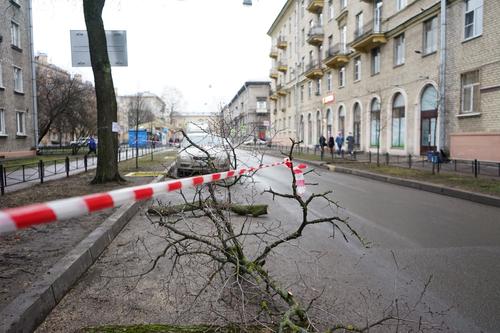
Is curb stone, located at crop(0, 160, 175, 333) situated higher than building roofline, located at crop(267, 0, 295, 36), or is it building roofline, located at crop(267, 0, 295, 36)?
building roofline, located at crop(267, 0, 295, 36)

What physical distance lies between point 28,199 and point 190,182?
7437mm

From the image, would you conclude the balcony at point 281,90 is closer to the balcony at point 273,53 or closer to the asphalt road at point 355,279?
the balcony at point 273,53

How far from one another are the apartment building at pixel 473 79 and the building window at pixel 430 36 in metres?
1.43

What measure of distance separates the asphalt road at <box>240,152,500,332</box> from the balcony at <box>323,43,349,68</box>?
24.8m

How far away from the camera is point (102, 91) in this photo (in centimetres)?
1204

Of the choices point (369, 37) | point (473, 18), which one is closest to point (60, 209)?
point (473, 18)

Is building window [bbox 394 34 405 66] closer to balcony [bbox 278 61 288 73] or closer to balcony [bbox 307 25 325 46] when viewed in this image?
balcony [bbox 307 25 325 46]

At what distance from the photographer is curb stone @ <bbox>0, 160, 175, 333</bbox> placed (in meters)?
3.01

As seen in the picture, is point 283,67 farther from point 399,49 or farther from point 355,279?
point 355,279

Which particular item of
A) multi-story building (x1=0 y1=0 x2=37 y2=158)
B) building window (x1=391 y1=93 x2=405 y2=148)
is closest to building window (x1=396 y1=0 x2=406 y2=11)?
building window (x1=391 y1=93 x2=405 y2=148)

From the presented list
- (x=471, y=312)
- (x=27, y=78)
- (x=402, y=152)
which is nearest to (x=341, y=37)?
(x=402, y=152)

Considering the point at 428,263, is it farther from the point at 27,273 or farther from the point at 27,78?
the point at 27,78

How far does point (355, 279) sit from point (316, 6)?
38.7 metres

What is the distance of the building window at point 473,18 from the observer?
58.4 ft
